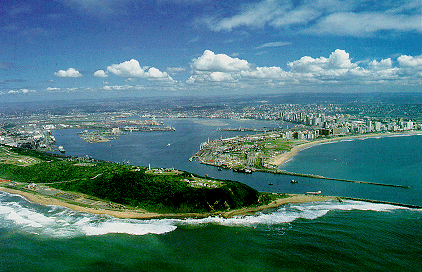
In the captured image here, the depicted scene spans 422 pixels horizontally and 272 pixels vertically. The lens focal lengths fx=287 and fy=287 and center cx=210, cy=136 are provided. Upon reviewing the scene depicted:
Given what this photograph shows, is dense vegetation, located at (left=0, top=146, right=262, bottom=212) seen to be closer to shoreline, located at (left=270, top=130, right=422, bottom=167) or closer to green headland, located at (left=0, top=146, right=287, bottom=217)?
green headland, located at (left=0, top=146, right=287, bottom=217)

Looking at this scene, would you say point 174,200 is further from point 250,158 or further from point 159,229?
point 250,158

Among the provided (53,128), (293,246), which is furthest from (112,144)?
(293,246)

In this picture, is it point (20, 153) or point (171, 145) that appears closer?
point (20, 153)

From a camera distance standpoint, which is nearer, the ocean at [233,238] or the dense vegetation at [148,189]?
the ocean at [233,238]

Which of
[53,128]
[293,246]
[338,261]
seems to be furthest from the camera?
[53,128]

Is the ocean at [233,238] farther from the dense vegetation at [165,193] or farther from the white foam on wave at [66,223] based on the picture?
the dense vegetation at [165,193]

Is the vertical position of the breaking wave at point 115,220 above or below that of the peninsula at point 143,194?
below

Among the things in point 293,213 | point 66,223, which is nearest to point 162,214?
point 66,223

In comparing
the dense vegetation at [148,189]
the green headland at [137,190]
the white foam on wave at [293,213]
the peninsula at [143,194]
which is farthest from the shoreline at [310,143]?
the dense vegetation at [148,189]
